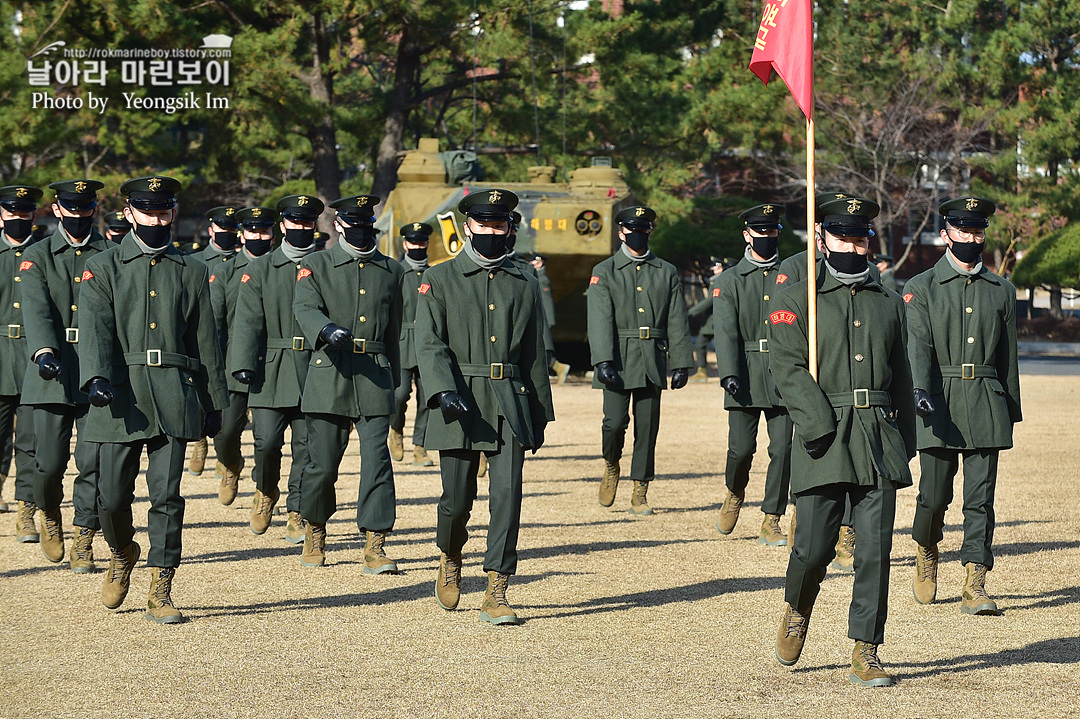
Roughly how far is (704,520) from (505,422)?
3.68m

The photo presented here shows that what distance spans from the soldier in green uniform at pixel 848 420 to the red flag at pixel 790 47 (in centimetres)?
176

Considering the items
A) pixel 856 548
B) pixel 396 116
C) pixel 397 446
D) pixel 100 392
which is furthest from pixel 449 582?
pixel 396 116

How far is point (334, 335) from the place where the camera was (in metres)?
8.72

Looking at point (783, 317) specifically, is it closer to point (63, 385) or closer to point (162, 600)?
point (162, 600)

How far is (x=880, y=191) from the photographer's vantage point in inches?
1590

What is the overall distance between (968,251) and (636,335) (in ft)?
12.7

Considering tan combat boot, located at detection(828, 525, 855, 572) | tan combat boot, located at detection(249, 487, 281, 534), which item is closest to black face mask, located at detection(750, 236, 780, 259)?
tan combat boot, located at detection(828, 525, 855, 572)

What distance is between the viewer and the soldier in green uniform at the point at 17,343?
10070mm

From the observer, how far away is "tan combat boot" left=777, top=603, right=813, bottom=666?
6.79m

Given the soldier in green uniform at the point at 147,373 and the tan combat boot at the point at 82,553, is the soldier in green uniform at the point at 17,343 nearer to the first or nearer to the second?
the tan combat boot at the point at 82,553

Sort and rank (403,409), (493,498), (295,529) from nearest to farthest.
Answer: (493,498), (295,529), (403,409)

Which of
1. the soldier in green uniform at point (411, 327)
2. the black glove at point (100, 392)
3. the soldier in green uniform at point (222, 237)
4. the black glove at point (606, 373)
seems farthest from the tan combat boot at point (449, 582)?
the soldier in green uniform at point (222, 237)

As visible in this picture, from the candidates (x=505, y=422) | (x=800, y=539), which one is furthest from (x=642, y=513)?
(x=800, y=539)

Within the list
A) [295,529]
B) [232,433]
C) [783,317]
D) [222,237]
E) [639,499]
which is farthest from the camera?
[222,237]
